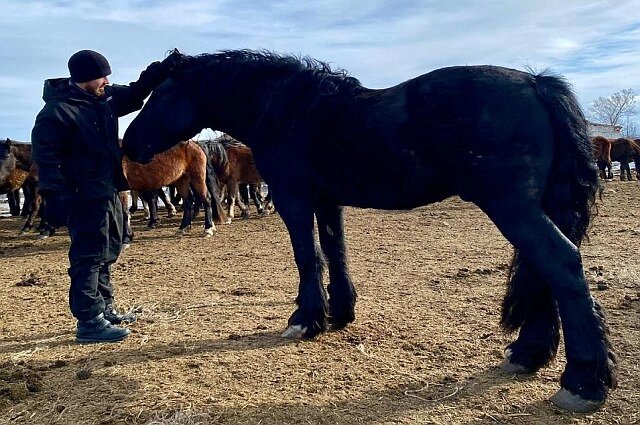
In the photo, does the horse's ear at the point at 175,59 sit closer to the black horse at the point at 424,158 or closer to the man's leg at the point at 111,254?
the black horse at the point at 424,158

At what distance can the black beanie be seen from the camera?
4.27m

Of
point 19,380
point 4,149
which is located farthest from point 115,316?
point 4,149

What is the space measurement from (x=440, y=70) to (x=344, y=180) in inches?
37.4

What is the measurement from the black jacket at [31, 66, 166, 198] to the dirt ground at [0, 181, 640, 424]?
1.30 m

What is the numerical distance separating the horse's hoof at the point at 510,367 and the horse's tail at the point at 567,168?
20.8 inches

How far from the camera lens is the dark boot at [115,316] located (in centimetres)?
473

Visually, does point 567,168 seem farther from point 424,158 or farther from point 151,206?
point 151,206

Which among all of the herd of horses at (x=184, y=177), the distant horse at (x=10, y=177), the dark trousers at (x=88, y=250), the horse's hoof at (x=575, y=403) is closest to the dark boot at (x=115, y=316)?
the dark trousers at (x=88, y=250)

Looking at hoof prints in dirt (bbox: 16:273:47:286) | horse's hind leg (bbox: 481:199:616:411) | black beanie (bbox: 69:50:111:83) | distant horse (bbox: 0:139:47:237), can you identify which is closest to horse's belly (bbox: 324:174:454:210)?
horse's hind leg (bbox: 481:199:616:411)

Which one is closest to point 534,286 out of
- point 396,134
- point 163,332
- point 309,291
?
point 396,134

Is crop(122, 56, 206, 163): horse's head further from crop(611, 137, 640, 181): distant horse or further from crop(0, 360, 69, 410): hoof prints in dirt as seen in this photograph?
crop(611, 137, 640, 181): distant horse

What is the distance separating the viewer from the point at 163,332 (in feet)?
15.0

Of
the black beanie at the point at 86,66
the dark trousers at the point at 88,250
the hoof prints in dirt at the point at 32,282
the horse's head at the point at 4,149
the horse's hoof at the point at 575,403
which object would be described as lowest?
the horse's hoof at the point at 575,403

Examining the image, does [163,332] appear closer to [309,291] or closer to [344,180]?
[309,291]
